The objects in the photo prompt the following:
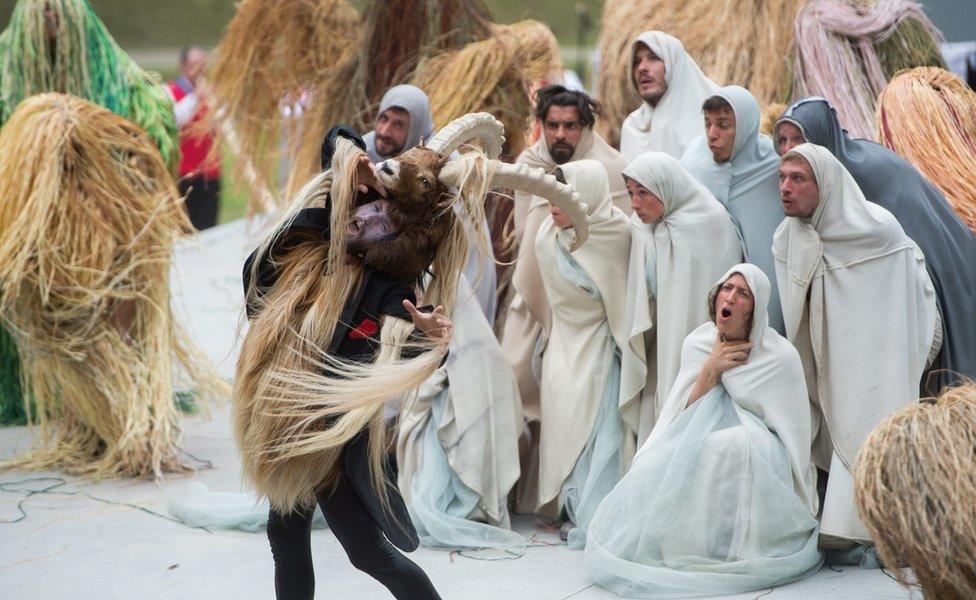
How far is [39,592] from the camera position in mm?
4016

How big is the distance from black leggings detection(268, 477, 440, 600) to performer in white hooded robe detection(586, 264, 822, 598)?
103 centimetres

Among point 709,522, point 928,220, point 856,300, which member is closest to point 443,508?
point 709,522

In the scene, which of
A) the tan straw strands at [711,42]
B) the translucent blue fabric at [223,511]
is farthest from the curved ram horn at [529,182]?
the tan straw strands at [711,42]

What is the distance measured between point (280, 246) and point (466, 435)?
5.47ft

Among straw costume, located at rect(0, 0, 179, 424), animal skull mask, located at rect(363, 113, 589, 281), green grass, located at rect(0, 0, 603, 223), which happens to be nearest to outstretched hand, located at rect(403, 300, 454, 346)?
animal skull mask, located at rect(363, 113, 589, 281)

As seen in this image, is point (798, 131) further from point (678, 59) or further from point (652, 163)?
point (678, 59)

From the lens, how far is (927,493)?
2.42m

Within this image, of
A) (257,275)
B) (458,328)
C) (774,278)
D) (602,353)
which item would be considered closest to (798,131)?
(774,278)

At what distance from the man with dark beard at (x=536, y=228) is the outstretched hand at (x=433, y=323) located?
6.01 ft

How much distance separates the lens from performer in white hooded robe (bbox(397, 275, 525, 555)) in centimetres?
458

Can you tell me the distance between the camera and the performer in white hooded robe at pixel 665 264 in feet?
14.4

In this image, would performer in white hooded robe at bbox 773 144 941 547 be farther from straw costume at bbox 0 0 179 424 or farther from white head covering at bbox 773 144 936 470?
straw costume at bbox 0 0 179 424

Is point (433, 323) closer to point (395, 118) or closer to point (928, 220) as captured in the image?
point (928, 220)

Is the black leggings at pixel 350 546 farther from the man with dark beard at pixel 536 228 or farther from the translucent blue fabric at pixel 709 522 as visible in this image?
the man with dark beard at pixel 536 228
